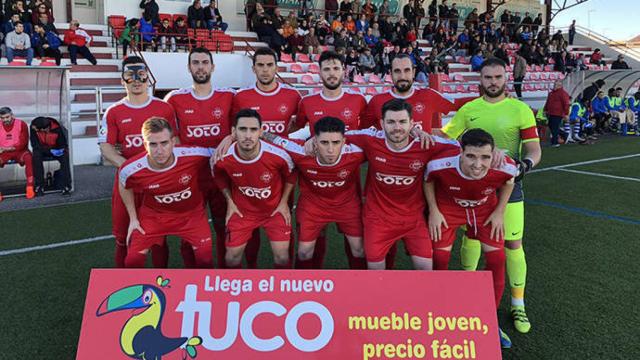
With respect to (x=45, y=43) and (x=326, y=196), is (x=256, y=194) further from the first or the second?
(x=45, y=43)

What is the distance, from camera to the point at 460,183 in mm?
3629

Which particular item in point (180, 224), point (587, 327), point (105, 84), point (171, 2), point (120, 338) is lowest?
point (587, 327)

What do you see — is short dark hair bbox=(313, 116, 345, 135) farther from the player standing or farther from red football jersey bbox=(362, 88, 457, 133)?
red football jersey bbox=(362, 88, 457, 133)

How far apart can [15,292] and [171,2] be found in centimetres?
1667

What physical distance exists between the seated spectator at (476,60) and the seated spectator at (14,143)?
1769cm

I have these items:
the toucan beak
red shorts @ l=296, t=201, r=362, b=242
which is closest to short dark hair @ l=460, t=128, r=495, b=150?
red shorts @ l=296, t=201, r=362, b=242

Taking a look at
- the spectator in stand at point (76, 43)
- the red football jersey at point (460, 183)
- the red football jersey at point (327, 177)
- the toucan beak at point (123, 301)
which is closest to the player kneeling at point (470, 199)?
the red football jersey at point (460, 183)

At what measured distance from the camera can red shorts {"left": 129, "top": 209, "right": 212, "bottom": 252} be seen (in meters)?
3.95

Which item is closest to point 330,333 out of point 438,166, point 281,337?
point 281,337

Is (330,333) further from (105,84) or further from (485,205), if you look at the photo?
(105,84)

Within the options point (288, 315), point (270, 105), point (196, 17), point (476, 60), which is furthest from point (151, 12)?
point (288, 315)

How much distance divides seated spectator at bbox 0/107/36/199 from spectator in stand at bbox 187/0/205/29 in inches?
386

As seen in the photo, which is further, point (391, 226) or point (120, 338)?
point (391, 226)

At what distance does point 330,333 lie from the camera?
2969 millimetres
